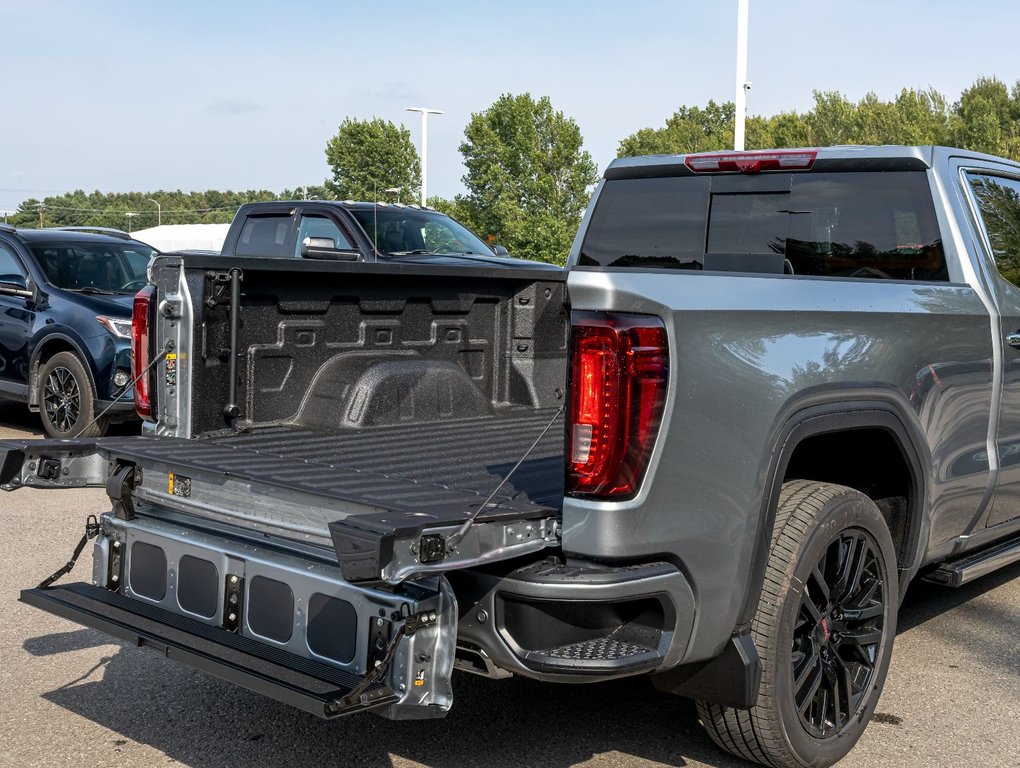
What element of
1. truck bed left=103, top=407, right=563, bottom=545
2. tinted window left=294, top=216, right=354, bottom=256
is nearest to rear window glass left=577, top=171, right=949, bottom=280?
truck bed left=103, top=407, right=563, bottom=545

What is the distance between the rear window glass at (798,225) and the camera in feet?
15.0

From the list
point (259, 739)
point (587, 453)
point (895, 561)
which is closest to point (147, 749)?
point (259, 739)

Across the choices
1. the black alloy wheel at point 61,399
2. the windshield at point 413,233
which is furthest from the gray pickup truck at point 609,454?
the windshield at point 413,233

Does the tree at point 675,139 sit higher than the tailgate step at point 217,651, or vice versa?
the tree at point 675,139

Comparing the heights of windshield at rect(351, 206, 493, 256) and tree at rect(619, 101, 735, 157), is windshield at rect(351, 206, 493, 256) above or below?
below

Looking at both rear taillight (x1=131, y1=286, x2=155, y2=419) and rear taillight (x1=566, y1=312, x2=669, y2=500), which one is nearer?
rear taillight (x1=566, y1=312, x2=669, y2=500)

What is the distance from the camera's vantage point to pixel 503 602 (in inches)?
120

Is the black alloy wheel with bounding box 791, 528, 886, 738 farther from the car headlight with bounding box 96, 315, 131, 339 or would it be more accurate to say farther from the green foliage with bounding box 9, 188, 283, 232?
the green foliage with bounding box 9, 188, 283, 232

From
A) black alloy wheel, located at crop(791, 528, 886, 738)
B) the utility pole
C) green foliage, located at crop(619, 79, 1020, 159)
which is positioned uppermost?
green foliage, located at crop(619, 79, 1020, 159)

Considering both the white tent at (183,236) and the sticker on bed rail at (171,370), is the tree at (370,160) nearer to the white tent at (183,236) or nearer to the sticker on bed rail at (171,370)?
the white tent at (183,236)

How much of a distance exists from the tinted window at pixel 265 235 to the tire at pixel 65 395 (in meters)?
2.12

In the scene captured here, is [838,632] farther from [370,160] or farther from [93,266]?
[370,160]

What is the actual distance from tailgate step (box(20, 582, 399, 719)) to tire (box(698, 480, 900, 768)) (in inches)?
46.3

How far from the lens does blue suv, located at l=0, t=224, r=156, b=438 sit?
966 centimetres
